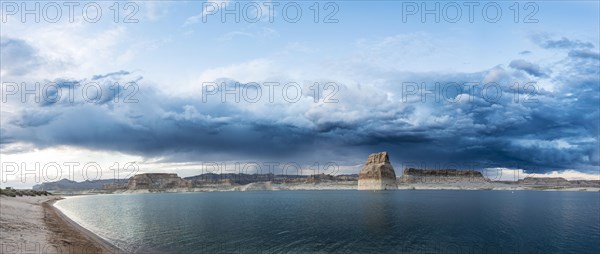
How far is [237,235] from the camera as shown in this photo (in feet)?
159

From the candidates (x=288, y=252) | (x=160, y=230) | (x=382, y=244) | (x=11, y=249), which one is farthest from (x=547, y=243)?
(x=11, y=249)

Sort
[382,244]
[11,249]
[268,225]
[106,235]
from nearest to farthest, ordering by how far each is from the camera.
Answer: [11,249] < [382,244] < [106,235] < [268,225]

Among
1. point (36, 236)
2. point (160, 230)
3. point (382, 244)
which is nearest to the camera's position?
point (36, 236)

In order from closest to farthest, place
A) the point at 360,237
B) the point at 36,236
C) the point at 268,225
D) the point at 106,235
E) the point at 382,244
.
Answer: the point at 36,236 → the point at 382,244 → the point at 360,237 → the point at 106,235 → the point at 268,225

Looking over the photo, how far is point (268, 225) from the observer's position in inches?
2318

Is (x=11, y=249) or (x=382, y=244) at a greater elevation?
(x=11, y=249)

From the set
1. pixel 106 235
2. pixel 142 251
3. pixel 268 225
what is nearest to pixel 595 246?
pixel 268 225

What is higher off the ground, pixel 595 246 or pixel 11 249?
pixel 11 249

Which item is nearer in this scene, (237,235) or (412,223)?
(237,235)

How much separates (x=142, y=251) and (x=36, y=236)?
10610mm

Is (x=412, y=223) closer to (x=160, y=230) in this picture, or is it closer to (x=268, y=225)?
(x=268, y=225)

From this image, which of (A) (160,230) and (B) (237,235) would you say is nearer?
(B) (237,235)

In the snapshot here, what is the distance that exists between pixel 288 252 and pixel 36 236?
25.4m

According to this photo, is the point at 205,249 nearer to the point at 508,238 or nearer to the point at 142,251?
the point at 142,251
